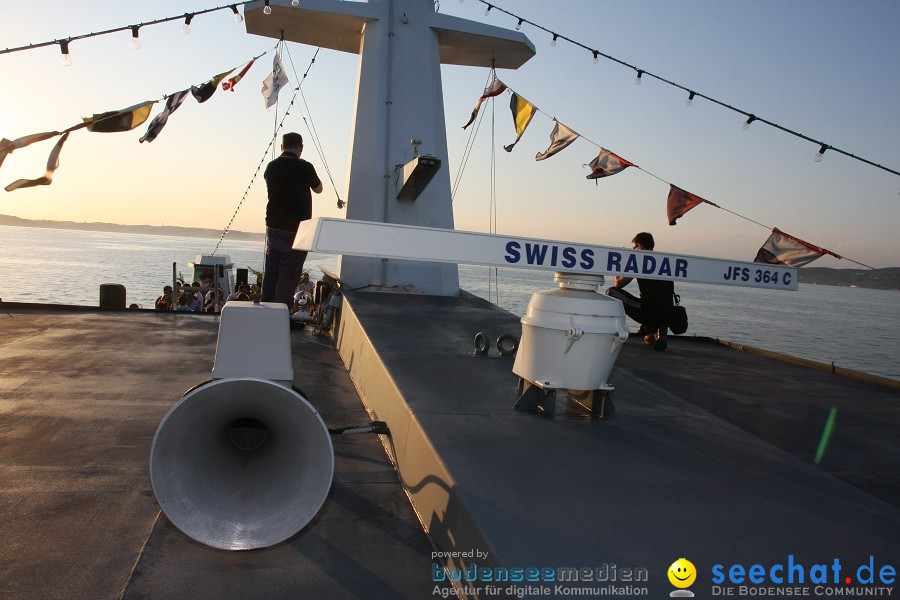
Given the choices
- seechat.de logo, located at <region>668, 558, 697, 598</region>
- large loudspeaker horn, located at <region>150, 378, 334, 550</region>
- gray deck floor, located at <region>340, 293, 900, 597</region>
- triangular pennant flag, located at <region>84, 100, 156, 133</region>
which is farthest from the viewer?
triangular pennant flag, located at <region>84, 100, 156, 133</region>

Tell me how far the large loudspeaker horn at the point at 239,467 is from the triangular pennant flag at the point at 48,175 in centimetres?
543

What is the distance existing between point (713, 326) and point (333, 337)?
2972 centimetres

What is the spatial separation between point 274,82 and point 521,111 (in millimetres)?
3658

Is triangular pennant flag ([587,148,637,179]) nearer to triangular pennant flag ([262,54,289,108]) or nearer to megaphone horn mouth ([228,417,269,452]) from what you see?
triangular pennant flag ([262,54,289,108])

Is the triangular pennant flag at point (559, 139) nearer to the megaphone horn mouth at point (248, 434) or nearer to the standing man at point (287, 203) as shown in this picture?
the standing man at point (287, 203)

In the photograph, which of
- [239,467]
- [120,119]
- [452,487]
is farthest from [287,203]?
[452,487]

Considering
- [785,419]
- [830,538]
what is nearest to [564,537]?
[830,538]

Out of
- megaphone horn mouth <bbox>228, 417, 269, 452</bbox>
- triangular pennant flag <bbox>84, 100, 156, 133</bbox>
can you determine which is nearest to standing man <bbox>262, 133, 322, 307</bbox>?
triangular pennant flag <bbox>84, 100, 156, 133</bbox>

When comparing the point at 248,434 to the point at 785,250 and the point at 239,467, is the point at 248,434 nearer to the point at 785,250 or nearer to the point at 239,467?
the point at 239,467

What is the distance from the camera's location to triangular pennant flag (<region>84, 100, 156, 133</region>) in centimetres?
736

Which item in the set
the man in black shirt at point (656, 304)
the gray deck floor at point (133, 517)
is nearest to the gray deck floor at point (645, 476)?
the gray deck floor at point (133, 517)

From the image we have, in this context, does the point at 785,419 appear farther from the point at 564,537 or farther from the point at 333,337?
the point at 333,337

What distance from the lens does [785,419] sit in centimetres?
479

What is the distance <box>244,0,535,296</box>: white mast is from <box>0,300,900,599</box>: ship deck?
3160 millimetres
